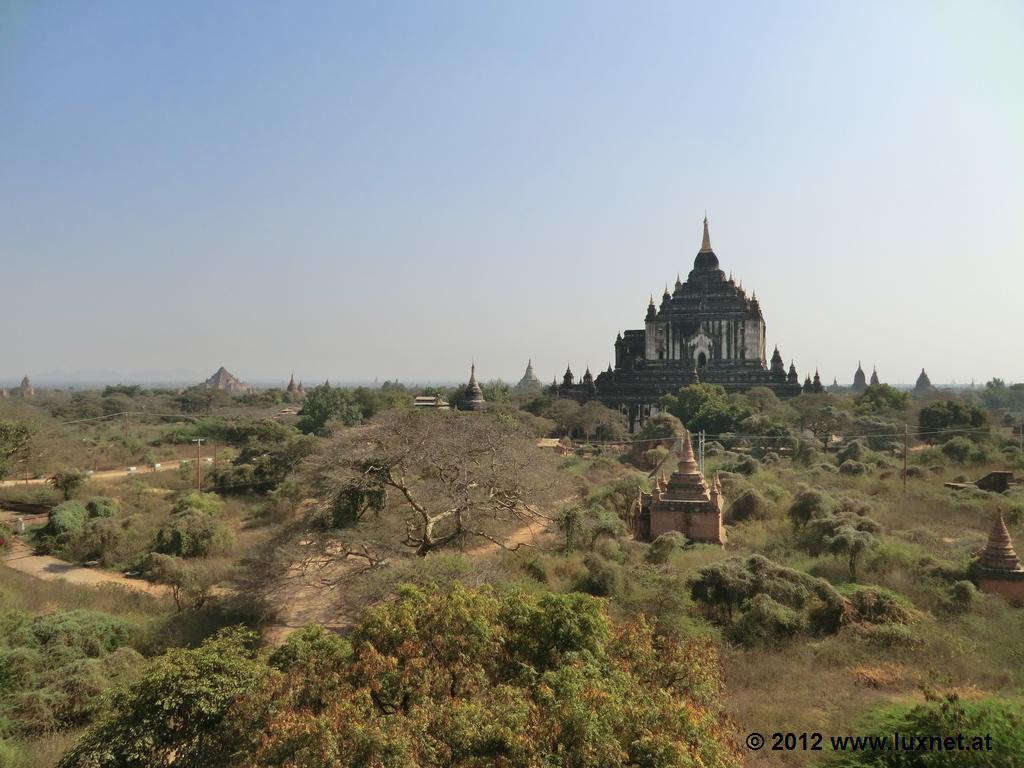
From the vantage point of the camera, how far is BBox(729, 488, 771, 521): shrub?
21016 mm

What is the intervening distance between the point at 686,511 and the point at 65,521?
62.9ft

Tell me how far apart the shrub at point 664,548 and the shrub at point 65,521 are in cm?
1715

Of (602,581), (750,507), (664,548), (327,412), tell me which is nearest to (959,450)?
(750,507)

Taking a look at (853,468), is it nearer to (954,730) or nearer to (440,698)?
(954,730)

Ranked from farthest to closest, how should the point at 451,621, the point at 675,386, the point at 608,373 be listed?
the point at 608,373 → the point at 675,386 → the point at 451,621

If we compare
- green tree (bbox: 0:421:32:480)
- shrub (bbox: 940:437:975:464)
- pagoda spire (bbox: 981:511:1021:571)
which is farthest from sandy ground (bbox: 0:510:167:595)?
shrub (bbox: 940:437:975:464)

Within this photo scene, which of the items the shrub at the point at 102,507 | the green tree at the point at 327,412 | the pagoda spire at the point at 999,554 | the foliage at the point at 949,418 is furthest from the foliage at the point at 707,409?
the shrub at the point at 102,507

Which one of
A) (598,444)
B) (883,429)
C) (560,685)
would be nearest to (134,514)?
(560,685)

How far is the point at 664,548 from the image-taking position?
16547mm

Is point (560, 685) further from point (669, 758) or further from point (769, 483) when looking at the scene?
point (769, 483)

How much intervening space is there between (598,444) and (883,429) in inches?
666

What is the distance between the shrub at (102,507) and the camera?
23.0 meters

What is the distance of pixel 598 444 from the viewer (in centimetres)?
4197

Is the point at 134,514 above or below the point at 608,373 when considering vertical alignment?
below
